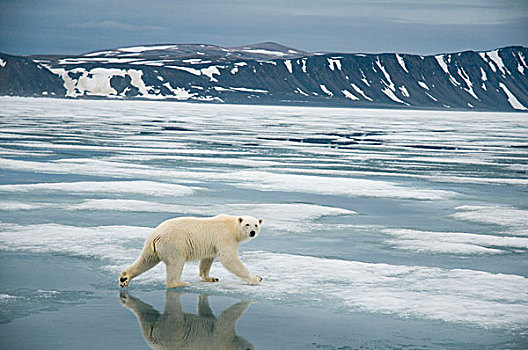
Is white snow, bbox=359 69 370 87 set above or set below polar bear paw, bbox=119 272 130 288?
above

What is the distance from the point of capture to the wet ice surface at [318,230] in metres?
5.42

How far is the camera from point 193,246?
19.8 ft

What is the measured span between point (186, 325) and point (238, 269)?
1222mm

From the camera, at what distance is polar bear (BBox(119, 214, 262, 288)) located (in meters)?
5.94

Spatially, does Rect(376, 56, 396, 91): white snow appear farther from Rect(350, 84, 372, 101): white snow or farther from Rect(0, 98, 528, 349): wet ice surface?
Rect(0, 98, 528, 349): wet ice surface

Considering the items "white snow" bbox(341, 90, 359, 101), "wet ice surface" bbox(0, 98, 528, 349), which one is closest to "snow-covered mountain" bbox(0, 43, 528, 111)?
"white snow" bbox(341, 90, 359, 101)

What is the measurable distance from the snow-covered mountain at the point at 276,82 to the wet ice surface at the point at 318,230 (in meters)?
114

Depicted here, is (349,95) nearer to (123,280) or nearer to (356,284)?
(356,284)

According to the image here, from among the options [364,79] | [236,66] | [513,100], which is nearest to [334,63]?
[364,79]

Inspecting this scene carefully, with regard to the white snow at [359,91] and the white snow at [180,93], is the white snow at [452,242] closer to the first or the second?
the white snow at [180,93]

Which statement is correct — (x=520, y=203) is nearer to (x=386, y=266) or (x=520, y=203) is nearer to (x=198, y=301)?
→ (x=386, y=266)

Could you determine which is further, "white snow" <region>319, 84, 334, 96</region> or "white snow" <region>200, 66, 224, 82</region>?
"white snow" <region>319, 84, 334, 96</region>

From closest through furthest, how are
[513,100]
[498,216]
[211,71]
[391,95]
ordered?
1. [498,216]
2. [211,71]
3. [391,95]
4. [513,100]

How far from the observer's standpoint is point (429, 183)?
14.5 meters
